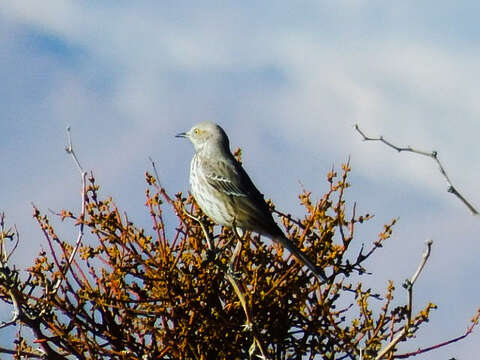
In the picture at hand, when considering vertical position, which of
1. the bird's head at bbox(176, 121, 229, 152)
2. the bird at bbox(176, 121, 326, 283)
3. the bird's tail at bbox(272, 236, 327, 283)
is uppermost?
the bird's head at bbox(176, 121, 229, 152)

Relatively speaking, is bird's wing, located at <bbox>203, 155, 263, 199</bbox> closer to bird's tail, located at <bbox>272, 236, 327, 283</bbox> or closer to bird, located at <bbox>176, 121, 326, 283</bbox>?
bird, located at <bbox>176, 121, 326, 283</bbox>

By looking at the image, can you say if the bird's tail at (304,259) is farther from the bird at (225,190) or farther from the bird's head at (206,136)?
the bird's head at (206,136)

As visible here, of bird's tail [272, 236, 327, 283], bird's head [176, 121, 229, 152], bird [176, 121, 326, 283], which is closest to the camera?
bird's tail [272, 236, 327, 283]

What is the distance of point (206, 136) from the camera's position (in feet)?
27.8

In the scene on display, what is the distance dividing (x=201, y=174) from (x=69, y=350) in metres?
2.30

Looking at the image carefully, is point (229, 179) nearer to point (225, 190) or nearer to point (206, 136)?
point (225, 190)

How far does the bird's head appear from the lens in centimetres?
838

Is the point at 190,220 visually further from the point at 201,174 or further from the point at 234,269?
the point at 201,174

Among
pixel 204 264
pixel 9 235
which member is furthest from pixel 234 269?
pixel 9 235

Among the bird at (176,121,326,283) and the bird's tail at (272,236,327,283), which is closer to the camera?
the bird's tail at (272,236,327,283)

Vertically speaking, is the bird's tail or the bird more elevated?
the bird

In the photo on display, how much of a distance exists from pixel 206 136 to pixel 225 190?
98 centimetres

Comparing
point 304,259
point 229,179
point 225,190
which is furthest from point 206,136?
point 304,259

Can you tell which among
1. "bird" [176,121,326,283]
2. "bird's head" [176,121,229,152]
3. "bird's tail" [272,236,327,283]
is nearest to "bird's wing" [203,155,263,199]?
"bird" [176,121,326,283]
